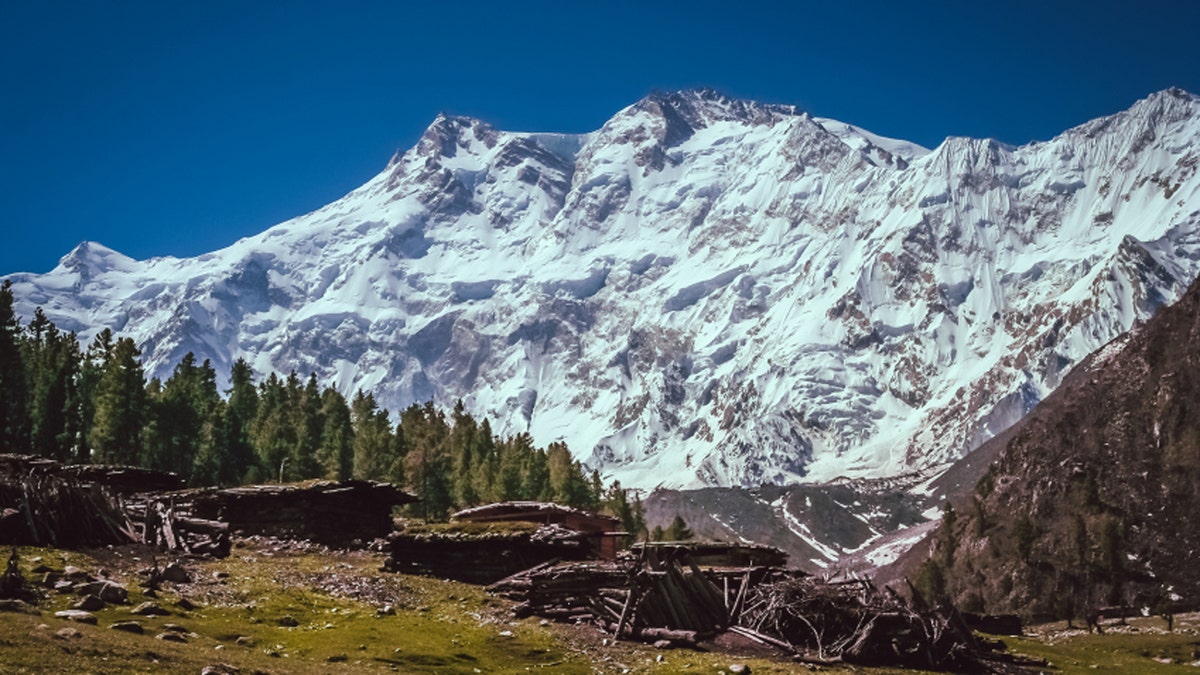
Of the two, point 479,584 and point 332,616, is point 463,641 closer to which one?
point 332,616

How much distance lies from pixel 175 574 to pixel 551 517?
29.8 m

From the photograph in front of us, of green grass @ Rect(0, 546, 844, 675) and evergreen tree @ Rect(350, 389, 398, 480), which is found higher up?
evergreen tree @ Rect(350, 389, 398, 480)

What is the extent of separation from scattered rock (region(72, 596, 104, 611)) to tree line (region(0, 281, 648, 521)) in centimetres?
7058

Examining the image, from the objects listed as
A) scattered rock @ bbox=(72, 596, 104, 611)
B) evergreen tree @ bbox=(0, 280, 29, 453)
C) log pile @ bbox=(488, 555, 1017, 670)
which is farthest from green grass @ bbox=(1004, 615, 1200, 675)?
evergreen tree @ bbox=(0, 280, 29, 453)

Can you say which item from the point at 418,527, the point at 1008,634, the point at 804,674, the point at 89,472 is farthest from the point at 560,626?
the point at 89,472

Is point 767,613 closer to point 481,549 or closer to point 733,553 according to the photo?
point 733,553

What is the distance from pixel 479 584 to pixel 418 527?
487 cm

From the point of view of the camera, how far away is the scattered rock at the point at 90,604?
26.3 metres

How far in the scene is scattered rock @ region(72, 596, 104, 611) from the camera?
2634 centimetres

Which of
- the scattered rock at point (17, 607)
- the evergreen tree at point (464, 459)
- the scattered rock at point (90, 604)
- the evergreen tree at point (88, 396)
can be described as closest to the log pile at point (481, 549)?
the scattered rock at point (90, 604)

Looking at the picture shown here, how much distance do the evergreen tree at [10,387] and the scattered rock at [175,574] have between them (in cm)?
7527

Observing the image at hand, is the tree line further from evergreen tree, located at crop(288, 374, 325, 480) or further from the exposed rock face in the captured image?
the exposed rock face

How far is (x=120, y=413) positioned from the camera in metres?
103

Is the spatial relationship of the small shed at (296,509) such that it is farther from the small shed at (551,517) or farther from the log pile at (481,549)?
the log pile at (481,549)
